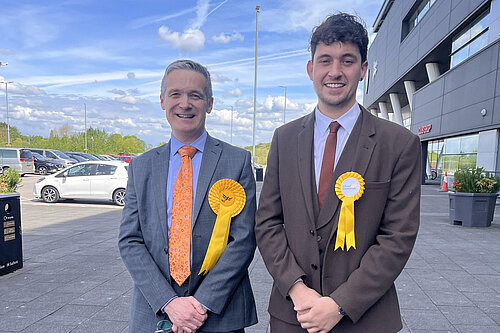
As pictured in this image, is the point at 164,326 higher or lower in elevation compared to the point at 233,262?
lower

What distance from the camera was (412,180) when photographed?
155 centimetres

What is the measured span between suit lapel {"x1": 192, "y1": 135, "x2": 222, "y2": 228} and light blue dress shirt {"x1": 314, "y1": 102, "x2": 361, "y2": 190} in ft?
1.76

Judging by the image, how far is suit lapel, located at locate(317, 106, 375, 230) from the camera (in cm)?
155

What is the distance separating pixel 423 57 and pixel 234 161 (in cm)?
2439

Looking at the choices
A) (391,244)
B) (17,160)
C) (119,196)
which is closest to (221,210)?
(391,244)

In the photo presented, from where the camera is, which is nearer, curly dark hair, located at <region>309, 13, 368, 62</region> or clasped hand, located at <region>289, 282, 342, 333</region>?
clasped hand, located at <region>289, 282, 342, 333</region>

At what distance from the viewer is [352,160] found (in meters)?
1.58

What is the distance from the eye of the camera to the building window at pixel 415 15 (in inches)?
935

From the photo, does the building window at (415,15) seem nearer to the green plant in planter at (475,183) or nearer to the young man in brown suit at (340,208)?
the green plant in planter at (475,183)

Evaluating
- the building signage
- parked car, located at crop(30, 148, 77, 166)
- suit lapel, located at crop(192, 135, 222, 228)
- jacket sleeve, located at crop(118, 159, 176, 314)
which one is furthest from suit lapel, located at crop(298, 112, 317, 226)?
parked car, located at crop(30, 148, 77, 166)

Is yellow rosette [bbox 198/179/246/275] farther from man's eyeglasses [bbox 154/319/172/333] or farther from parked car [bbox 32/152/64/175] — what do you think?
parked car [bbox 32/152/64/175]

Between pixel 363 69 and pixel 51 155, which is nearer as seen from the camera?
pixel 363 69

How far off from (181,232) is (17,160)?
77.1ft

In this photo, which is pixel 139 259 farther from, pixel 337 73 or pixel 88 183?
pixel 88 183
